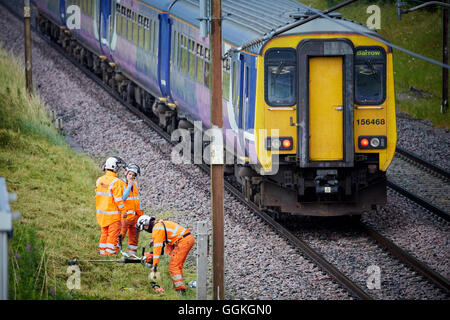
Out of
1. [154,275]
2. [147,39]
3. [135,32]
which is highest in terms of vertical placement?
[135,32]

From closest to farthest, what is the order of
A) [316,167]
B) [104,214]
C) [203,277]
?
[203,277], [104,214], [316,167]

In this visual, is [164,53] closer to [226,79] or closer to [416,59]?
[226,79]

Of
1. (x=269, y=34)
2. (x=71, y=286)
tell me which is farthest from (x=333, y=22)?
(x=71, y=286)

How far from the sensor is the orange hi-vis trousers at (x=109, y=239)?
12.0 metres

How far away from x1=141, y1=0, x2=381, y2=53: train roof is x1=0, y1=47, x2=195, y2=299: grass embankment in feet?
11.3

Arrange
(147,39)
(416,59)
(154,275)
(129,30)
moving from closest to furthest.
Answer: (154,275) < (147,39) < (129,30) < (416,59)

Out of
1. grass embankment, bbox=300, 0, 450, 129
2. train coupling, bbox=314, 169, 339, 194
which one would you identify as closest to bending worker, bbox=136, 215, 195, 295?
train coupling, bbox=314, 169, 339, 194

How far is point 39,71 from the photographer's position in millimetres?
26188

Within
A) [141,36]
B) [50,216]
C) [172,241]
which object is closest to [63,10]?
[141,36]

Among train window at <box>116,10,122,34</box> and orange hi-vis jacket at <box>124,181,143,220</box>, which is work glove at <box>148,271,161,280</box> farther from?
train window at <box>116,10,122,34</box>

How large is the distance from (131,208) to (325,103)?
3374mm

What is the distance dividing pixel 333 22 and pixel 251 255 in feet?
12.7

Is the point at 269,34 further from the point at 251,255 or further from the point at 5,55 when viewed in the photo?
the point at 5,55

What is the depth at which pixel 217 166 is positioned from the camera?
1019 cm
